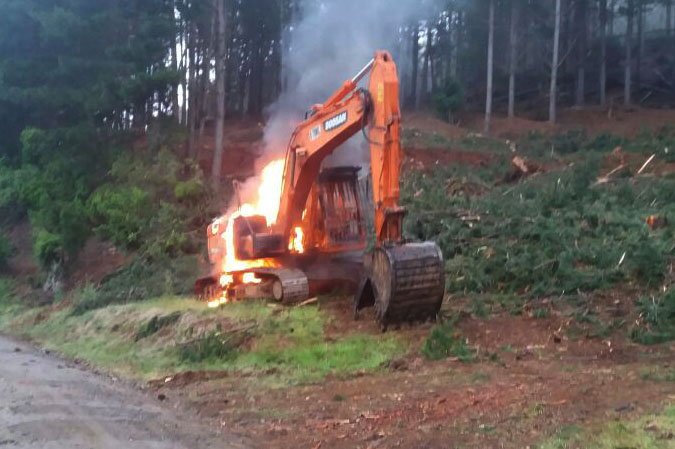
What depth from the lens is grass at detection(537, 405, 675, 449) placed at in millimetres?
6494

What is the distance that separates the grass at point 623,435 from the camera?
6.49m

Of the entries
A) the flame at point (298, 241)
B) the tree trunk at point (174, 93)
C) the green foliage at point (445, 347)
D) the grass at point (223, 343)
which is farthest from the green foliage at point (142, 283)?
the tree trunk at point (174, 93)

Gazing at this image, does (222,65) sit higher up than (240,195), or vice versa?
(222,65)

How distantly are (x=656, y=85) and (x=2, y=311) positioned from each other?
117ft

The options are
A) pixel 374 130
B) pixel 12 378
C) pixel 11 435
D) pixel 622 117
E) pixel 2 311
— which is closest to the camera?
pixel 11 435

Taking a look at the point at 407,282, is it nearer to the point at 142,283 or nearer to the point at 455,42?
the point at 142,283

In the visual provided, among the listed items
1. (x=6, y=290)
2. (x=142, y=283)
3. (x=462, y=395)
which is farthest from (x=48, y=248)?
(x=462, y=395)

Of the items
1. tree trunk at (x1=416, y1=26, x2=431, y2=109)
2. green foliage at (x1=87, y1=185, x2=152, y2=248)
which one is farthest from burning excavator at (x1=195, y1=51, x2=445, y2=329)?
tree trunk at (x1=416, y1=26, x2=431, y2=109)

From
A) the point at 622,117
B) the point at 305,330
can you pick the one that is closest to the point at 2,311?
the point at 305,330

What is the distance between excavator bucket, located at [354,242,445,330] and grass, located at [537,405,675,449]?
A: 4.89 meters

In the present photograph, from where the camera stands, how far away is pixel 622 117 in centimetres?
4097

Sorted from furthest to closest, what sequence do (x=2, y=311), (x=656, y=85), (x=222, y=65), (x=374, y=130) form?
(x=656, y=85), (x=222, y=65), (x=2, y=311), (x=374, y=130)

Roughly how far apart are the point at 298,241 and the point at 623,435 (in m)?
9.49

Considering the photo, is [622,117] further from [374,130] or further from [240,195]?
[374,130]
